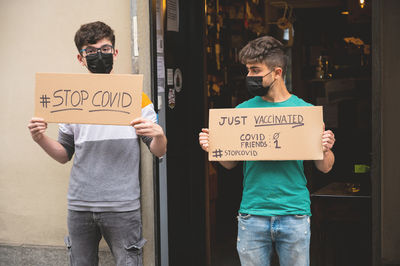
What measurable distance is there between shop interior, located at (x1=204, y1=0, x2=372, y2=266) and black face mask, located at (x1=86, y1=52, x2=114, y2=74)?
227 centimetres

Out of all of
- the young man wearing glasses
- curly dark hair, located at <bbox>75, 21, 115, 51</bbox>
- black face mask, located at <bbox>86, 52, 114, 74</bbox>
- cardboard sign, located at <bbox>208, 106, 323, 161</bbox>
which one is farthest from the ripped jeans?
curly dark hair, located at <bbox>75, 21, 115, 51</bbox>

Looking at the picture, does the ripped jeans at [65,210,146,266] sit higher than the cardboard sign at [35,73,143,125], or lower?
lower

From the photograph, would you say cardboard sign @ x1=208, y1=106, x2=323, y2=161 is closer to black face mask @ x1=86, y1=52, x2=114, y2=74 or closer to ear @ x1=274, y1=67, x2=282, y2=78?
ear @ x1=274, y1=67, x2=282, y2=78

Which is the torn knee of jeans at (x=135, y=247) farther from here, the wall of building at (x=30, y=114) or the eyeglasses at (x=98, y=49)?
the wall of building at (x=30, y=114)

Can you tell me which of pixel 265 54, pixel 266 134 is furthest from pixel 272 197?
pixel 265 54

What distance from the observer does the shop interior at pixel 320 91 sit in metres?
4.79

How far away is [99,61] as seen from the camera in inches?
122

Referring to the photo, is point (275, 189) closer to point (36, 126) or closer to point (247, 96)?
point (36, 126)

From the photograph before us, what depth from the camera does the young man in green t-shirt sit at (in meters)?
2.87

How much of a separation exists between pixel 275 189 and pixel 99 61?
3.89ft

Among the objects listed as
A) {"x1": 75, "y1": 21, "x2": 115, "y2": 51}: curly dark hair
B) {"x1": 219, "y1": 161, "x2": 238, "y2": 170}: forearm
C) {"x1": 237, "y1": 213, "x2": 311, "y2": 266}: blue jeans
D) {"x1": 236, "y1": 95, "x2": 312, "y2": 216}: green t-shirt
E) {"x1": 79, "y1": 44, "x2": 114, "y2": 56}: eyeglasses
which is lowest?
{"x1": 237, "y1": 213, "x2": 311, "y2": 266}: blue jeans
